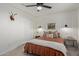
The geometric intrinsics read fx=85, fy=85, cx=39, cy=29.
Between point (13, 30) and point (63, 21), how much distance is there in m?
0.98

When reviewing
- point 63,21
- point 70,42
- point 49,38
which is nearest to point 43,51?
point 49,38

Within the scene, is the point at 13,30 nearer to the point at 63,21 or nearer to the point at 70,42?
the point at 63,21

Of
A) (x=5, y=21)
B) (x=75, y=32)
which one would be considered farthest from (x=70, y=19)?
(x=5, y=21)

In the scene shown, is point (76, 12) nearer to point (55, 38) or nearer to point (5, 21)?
point (55, 38)

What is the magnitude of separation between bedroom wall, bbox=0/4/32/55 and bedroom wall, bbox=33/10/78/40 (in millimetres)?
197

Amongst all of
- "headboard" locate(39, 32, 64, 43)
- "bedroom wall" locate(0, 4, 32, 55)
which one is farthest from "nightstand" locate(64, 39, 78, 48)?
"bedroom wall" locate(0, 4, 32, 55)

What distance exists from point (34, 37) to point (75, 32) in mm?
789

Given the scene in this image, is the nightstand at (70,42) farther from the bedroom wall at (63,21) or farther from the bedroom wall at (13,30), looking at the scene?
the bedroom wall at (13,30)

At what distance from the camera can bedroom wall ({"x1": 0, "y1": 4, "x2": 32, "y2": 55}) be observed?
1.52 meters

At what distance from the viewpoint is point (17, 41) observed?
1.61 metres

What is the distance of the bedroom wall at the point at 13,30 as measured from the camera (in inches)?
59.7

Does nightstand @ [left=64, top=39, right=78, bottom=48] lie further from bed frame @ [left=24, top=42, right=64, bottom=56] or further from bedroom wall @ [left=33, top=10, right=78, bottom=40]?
bed frame @ [left=24, top=42, right=64, bottom=56]

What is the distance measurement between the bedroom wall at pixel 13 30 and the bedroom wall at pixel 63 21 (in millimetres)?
197

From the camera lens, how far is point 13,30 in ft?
5.21
